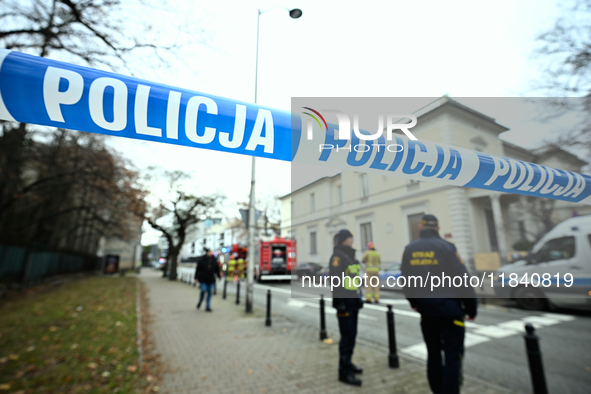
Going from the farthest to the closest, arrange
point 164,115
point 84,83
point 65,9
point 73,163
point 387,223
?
point 73,163 < point 65,9 < point 387,223 < point 164,115 < point 84,83

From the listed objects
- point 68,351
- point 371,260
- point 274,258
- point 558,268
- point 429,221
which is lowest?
point 68,351

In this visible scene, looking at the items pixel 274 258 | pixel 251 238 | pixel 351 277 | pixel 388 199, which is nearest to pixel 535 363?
pixel 351 277

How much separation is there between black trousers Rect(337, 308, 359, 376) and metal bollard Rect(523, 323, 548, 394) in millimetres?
1881

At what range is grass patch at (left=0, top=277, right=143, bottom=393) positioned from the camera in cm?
414

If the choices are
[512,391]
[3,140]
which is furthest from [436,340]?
[3,140]

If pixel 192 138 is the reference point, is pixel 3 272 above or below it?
below

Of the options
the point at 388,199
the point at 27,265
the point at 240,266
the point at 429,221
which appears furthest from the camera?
the point at 240,266

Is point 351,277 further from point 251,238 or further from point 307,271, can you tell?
point 251,238

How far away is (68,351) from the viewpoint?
18.4 feet

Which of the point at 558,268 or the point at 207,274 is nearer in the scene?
the point at 558,268

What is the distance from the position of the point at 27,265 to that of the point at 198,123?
2216cm

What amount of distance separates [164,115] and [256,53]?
10.2m

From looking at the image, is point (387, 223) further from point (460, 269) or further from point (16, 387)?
point (16, 387)

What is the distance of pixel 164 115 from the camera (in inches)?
58.0
